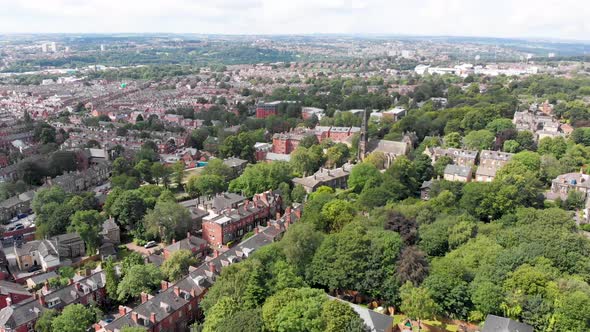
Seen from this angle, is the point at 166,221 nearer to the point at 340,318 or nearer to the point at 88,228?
the point at 88,228

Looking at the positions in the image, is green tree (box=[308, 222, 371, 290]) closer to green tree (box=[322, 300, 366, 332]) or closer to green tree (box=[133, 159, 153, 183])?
green tree (box=[322, 300, 366, 332])

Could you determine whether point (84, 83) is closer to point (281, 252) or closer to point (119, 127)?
point (119, 127)

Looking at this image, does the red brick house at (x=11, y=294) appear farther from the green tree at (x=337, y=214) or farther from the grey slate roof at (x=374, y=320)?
the green tree at (x=337, y=214)

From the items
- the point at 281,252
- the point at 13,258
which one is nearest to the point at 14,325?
the point at 13,258

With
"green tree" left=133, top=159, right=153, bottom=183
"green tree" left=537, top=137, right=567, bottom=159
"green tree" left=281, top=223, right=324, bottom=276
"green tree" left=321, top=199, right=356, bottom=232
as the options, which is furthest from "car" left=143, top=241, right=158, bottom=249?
"green tree" left=537, top=137, right=567, bottom=159

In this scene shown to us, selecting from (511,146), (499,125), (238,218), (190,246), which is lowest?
(190,246)

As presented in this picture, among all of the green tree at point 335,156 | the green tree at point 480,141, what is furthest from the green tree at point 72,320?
the green tree at point 480,141

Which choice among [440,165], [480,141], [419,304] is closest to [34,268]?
[419,304]
